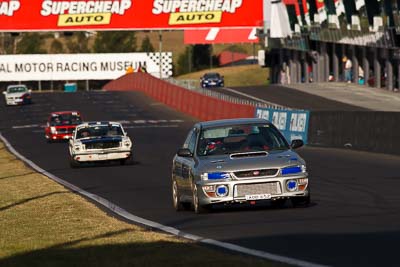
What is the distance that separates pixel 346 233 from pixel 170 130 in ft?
136

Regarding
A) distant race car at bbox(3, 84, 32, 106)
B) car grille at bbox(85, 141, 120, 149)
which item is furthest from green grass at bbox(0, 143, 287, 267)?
distant race car at bbox(3, 84, 32, 106)

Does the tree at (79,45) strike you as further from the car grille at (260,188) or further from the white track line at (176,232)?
the car grille at (260,188)

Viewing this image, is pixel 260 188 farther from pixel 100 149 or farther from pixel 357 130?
pixel 357 130

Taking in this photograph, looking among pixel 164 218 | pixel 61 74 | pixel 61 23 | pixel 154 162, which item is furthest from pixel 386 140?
pixel 61 74

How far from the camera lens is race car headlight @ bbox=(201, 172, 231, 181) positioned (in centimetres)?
1652

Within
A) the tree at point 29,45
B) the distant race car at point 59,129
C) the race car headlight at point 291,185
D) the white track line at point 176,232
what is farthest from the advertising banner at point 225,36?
the race car headlight at point 291,185

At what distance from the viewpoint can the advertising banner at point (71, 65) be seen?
123500 mm

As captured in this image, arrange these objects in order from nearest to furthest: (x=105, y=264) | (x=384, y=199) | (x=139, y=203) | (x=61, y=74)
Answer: (x=105, y=264) → (x=384, y=199) → (x=139, y=203) → (x=61, y=74)

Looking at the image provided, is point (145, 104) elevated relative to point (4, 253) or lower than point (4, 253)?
lower

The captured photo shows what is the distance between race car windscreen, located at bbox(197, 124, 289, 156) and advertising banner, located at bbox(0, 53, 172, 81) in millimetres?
105170

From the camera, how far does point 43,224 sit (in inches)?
631

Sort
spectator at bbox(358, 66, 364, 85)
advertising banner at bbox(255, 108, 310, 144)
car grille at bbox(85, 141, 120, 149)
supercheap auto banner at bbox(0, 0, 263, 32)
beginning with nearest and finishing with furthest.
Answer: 1. car grille at bbox(85, 141, 120, 149)
2. advertising banner at bbox(255, 108, 310, 144)
3. spectator at bbox(358, 66, 364, 85)
4. supercheap auto banner at bbox(0, 0, 263, 32)

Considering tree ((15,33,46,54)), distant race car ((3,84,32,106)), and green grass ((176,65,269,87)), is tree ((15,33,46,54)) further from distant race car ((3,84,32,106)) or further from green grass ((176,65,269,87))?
distant race car ((3,84,32,106))

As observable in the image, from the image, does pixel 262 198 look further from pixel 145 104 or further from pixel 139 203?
pixel 145 104
